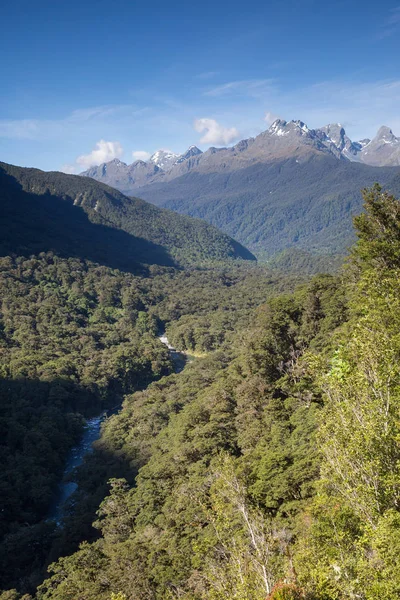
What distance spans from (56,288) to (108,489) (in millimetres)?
93439

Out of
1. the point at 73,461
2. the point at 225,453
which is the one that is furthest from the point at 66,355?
the point at 225,453

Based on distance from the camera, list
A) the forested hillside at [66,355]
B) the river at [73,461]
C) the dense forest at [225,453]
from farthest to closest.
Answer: the river at [73,461]
the forested hillside at [66,355]
the dense forest at [225,453]

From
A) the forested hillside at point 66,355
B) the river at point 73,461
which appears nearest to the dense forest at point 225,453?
the forested hillside at point 66,355

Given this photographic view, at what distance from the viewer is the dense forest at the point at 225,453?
14.7 m

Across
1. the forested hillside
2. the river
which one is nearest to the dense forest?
the forested hillside

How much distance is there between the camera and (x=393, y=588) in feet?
38.4

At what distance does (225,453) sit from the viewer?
3472 cm

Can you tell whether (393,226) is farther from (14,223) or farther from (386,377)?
(14,223)

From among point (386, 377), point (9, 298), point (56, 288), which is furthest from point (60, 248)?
point (386, 377)

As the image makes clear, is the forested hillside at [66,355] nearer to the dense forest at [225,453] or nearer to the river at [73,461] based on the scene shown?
the dense forest at [225,453]

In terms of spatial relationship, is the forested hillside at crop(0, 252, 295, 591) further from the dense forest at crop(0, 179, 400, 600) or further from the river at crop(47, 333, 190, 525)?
the river at crop(47, 333, 190, 525)

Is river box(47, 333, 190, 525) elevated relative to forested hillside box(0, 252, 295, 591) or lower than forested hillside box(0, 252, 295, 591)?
lower

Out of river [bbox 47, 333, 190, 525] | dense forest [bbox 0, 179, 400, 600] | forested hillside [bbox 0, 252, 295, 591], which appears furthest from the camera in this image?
river [bbox 47, 333, 190, 525]

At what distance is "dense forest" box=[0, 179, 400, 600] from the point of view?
48.2ft
